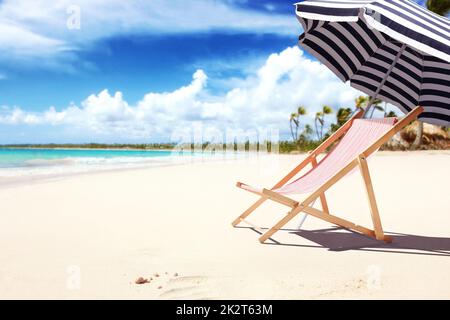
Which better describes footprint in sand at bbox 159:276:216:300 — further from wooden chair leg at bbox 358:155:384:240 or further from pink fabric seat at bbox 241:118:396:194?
wooden chair leg at bbox 358:155:384:240

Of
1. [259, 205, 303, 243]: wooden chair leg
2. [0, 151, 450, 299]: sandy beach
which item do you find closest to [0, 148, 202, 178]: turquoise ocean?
[0, 151, 450, 299]: sandy beach

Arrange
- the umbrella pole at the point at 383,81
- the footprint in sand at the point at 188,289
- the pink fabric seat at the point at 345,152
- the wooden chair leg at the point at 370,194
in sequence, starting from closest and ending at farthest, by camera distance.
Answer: the footprint in sand at the point at 188,289 < the wooden chair leg at the point at 370,194 < the pink fabric seat at the point at 345,152 < the umbrella pole at the point at 383,81

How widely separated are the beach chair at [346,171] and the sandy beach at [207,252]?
0.68 ft

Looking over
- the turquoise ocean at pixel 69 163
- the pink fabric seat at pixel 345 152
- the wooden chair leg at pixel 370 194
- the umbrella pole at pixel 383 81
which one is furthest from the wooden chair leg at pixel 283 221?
the turquoise ocean at pixel 69 163

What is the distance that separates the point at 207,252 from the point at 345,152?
159 cm

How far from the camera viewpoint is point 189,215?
4902 mm

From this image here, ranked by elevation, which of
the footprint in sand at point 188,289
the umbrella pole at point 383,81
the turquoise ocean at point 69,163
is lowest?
the turquoise ocean at point 69,163

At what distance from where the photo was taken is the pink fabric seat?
3541 millimetres

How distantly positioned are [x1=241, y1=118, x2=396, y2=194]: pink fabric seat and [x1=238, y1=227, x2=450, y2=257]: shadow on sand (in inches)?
20.6

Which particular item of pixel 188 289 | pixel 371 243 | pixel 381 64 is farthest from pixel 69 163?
pixel 188 289

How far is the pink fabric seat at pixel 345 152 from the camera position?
3.54 meters

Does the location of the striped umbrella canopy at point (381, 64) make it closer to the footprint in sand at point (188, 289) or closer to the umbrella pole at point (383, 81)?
the umbrella pole at point (383, 81)
